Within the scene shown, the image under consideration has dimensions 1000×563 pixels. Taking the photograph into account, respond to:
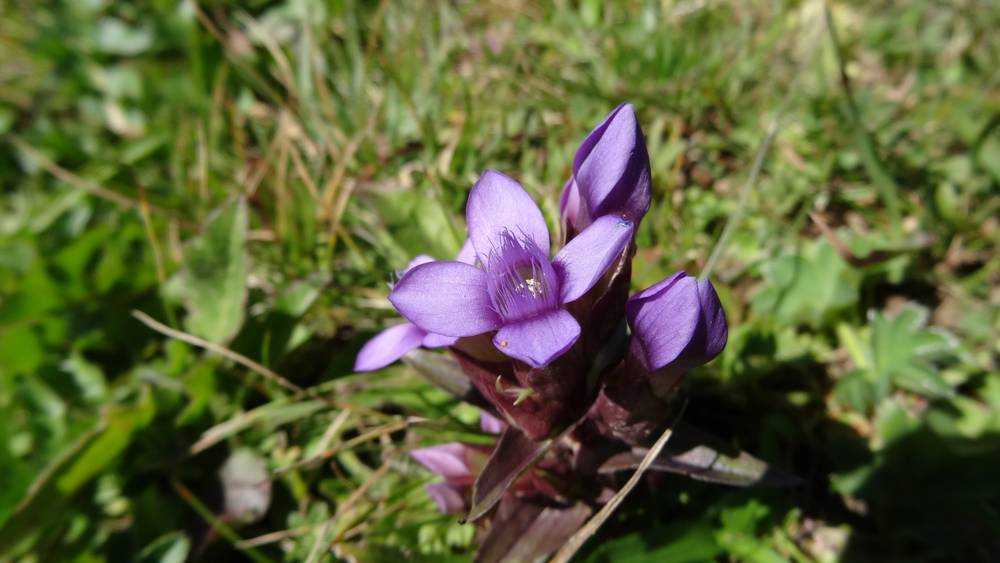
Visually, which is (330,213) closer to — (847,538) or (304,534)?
(304,534)

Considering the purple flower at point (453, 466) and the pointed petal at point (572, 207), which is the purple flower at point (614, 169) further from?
the purple flower at point (453, 466)

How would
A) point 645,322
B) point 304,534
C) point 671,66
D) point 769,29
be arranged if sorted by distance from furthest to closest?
point 769,29, point 671,66, point 304,534, point 645,322

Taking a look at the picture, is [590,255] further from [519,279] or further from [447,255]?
[447,255]

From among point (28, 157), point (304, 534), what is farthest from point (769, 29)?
point (28, 157)

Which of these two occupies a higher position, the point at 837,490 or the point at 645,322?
the point at 645,322

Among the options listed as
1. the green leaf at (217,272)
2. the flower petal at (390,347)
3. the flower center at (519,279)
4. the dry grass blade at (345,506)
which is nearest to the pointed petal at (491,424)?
the dry grass blade at (345,506)

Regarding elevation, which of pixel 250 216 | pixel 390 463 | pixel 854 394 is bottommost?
pixel 854 394

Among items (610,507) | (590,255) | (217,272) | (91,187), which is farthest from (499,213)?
(91,187)
